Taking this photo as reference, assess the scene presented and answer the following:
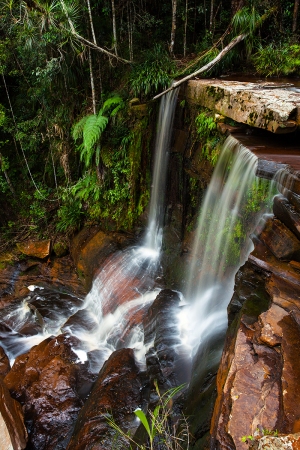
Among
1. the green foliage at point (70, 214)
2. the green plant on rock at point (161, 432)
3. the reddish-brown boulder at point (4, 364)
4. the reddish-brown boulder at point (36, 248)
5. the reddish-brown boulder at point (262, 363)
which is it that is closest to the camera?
the reddish-brown boulder at point (262, 363)

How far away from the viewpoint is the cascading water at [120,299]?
6.45m

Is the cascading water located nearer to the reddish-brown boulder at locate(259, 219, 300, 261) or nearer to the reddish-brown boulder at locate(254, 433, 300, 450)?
the reddish-brown boulder at locate(259, 219, 300, 261)

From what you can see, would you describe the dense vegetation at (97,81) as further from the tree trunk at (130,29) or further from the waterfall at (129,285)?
the waterfall at (129,285)

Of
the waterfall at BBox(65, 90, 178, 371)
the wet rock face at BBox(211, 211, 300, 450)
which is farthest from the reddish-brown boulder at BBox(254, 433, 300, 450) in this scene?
the waterfall at BBox(65, 90, 178, 371)

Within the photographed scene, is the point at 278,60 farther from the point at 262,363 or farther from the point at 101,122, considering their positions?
the point at 262,363

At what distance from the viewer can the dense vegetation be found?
723 cm

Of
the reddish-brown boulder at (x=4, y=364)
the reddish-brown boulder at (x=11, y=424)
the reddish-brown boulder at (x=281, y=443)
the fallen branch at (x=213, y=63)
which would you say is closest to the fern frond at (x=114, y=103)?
the fallen branch at (x=213, y=63)

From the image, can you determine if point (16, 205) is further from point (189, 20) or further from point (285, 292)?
point (285, 292)

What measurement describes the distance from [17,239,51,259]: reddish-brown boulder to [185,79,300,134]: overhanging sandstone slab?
5.57m

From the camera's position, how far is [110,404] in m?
4.63

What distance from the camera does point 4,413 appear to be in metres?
4.47

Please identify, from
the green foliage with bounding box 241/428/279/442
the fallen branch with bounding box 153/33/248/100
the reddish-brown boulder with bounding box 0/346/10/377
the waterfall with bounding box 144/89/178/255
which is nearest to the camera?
the green foliage with bounding box 241/428/279/442

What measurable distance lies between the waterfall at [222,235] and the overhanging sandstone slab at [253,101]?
0.46 metres

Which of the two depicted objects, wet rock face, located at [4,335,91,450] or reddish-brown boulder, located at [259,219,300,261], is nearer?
reddish-brown boulder, located at [259,219,300,261]
